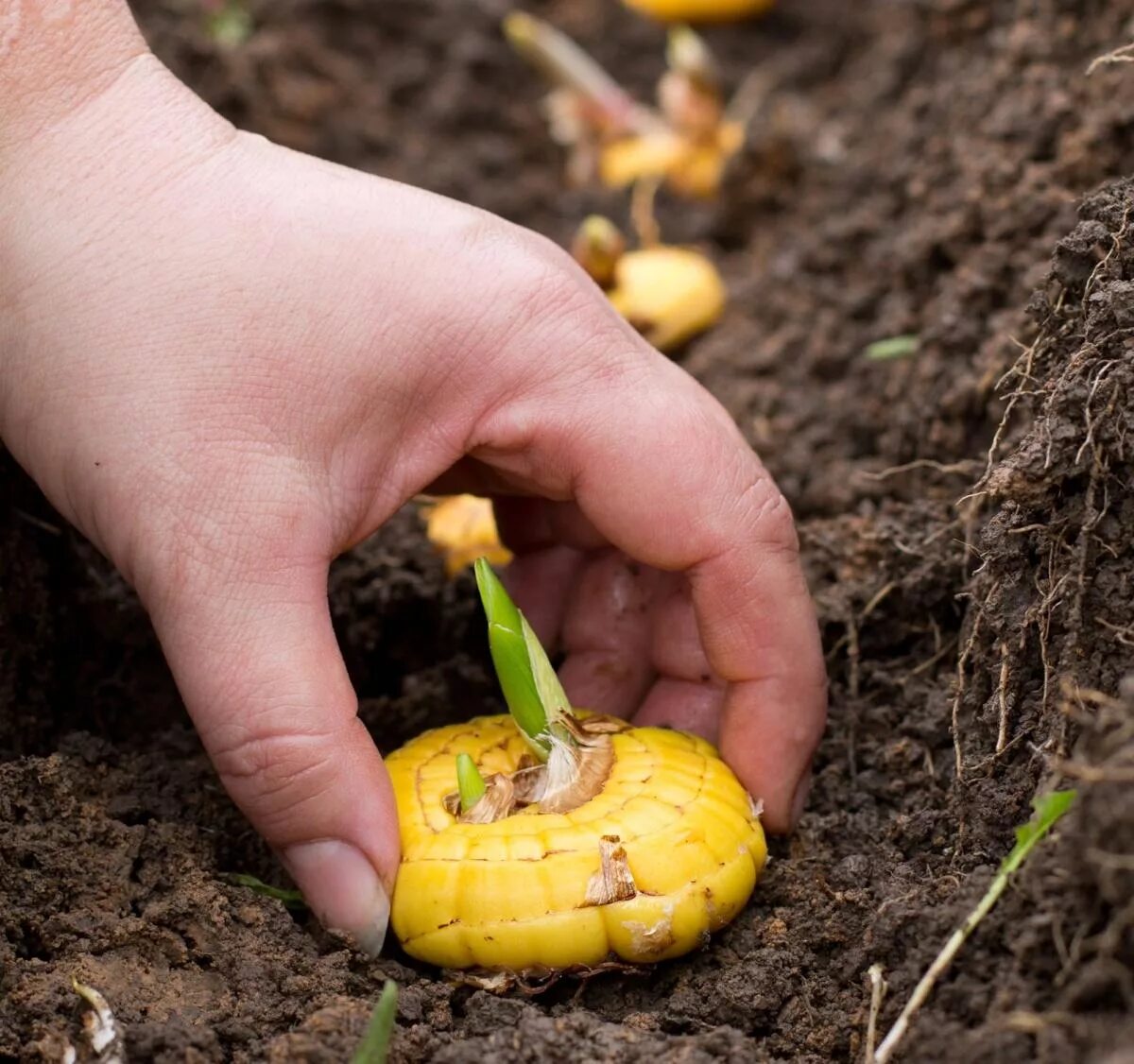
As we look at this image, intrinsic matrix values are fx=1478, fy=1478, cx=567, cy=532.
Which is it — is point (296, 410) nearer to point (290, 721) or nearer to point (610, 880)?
point (290, 721)

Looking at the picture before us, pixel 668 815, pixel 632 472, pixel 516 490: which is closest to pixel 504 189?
pixel 516 490

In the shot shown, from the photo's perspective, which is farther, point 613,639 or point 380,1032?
point 613,639

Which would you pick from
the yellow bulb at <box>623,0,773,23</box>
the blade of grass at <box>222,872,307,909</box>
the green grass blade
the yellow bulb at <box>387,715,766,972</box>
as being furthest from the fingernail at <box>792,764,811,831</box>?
the yellow bulb at <box>623,0,773,23</box>

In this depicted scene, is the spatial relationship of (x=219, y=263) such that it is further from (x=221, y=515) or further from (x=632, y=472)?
(x=632, y=472)

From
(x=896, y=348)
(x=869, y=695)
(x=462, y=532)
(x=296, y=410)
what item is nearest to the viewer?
(x=296, y=410)

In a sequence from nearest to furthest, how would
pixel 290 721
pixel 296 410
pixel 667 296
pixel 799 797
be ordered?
pixel 290 721 → pixel 296 410 → pixel 799 797 → pixel 667 296

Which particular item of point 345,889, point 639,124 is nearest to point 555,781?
point 345,889

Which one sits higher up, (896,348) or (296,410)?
(296,410)
